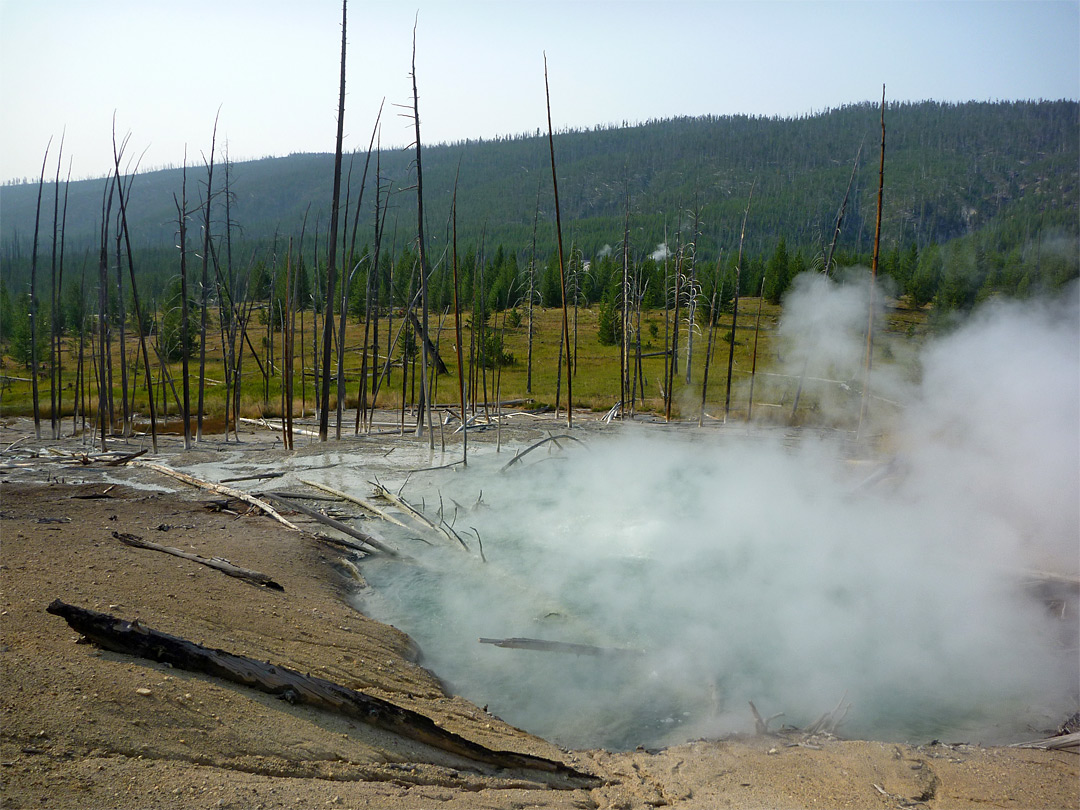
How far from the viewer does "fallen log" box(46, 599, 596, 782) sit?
159 inches

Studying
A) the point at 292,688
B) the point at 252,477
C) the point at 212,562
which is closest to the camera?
the point at 292,688

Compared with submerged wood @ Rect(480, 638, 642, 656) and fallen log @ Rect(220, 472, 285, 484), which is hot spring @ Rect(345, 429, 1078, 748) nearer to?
submerged wood @ Rect(480, 638, 642, 656)

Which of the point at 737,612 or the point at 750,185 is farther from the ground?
the point at 750,185

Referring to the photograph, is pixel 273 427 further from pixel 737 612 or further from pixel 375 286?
pixel 737 612

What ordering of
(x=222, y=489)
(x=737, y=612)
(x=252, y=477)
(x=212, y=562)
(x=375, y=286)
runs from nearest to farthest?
(x=737, y=612) → (x=212, y=562) → (x=222, y=489) → (x=252, y=477) → (x=375, y=286)

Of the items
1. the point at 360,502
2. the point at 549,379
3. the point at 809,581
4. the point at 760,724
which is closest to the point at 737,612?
the point at 809,581

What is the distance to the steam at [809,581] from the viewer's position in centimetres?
529

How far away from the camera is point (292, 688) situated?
4137 millimetres

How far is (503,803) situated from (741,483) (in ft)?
21.9

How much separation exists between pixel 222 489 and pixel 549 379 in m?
24.2

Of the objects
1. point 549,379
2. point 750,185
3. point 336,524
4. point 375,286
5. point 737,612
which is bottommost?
point 737,612

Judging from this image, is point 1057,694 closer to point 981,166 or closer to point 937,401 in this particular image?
point 937,401

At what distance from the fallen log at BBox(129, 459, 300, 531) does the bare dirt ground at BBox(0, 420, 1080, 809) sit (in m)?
2.20

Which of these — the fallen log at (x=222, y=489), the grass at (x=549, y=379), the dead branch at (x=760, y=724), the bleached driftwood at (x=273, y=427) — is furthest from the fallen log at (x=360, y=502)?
the bleached driftwood at (x=273, y=427)
